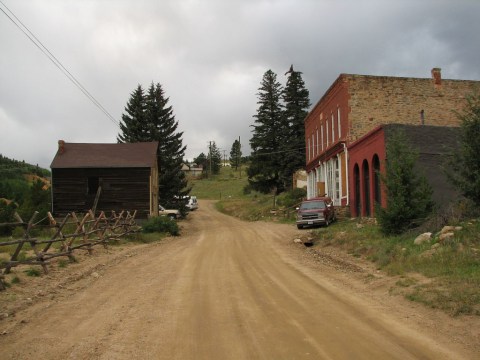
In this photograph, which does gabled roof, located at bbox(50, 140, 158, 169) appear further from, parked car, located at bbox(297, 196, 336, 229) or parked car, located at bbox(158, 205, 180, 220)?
parked car, located at bbox(297, 196, 336, 229)

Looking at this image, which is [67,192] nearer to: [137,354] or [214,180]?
[137,354]

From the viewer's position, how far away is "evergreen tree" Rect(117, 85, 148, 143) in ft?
171

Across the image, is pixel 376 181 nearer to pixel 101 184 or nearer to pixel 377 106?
pixel 377 106

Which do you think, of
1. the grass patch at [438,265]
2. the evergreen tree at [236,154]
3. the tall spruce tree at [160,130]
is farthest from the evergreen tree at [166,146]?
the evergreen tree at [236,154]

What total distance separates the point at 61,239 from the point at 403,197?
39.5 feet

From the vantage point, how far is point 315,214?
29.3 meters

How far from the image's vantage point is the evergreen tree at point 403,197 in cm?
1686

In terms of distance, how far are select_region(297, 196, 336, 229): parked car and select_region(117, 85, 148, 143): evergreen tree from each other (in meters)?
26.2

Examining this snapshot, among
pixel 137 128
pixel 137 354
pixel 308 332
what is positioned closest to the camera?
pixel 137 354

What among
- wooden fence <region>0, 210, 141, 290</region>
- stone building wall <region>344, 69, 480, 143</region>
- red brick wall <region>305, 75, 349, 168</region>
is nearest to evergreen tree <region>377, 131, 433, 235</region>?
wooden fence <region>0, 210, 141, 290</region>

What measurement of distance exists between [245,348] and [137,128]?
47794 mm

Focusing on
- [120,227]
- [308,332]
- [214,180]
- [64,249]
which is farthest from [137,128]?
[214,180]

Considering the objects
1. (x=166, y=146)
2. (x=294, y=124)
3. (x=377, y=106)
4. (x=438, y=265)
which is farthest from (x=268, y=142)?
(x=438, y=265)

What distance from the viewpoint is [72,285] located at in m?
11.8
